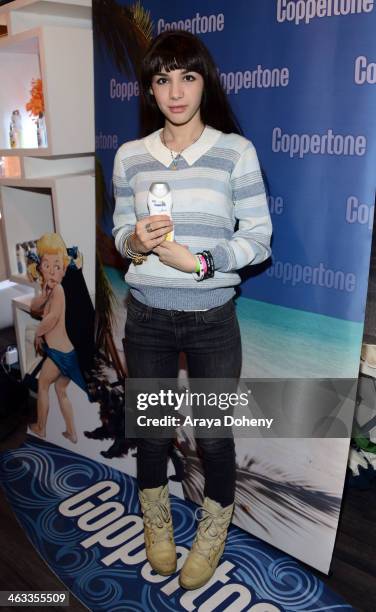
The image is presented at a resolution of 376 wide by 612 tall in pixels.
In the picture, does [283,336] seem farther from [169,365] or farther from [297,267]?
[169,365]

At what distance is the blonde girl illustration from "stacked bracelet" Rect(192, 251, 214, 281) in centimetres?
110

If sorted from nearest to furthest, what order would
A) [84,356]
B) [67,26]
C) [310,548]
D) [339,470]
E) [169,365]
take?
[169,365] < [339,470] < [310,548] < [67,26] < [84,356]

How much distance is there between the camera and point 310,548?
2137 mm

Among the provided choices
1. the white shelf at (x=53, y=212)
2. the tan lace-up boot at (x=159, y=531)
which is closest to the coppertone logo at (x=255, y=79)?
the white shelf at (x=53, y=212)

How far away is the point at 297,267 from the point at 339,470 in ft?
2.27

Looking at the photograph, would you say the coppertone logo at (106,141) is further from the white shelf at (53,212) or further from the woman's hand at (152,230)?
the woman's hand at (152,230)

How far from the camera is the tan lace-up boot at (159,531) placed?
6.78 ft

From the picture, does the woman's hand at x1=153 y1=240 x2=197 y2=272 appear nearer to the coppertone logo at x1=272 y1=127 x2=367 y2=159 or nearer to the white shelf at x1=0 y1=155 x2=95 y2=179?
the coppertone logo at x1=272 y1=127 x2=367 y2=159

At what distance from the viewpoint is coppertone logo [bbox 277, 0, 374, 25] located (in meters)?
1.58

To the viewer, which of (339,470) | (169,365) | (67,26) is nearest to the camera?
(169,365)

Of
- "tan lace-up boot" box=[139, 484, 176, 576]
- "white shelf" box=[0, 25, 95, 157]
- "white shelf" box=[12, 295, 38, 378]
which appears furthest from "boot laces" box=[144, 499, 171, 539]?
"white shelf" box=[0, 25, 95, 157]

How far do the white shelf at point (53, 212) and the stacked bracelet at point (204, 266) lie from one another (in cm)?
110

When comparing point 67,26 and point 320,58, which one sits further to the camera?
point 67,26

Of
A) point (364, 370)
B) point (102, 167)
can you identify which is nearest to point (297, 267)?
point (364, 370)
